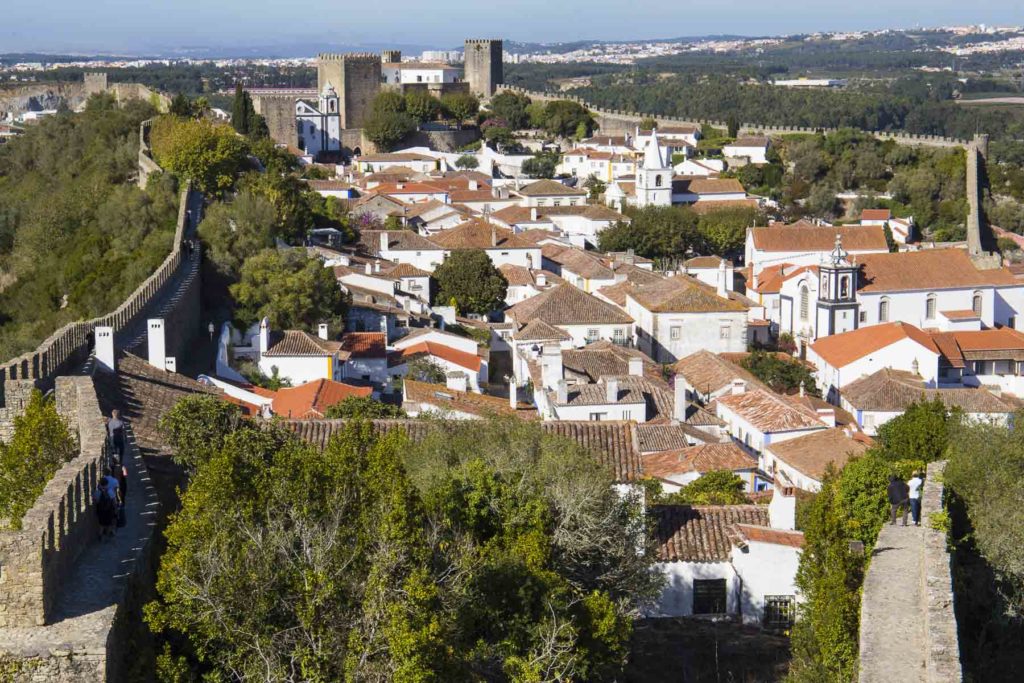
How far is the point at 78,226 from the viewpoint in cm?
3069

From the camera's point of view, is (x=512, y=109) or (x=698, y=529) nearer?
(x=698, y=529)

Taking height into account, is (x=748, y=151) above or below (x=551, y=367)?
below

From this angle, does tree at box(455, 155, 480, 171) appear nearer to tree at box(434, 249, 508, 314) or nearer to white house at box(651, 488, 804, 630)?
tree at box(434, 249, 508, 314)

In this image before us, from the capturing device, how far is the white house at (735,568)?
11.5 metres

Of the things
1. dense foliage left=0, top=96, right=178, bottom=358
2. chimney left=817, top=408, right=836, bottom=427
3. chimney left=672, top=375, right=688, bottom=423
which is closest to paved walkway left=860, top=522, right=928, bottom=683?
chimney left=672, top=375, right=688, bottom=423

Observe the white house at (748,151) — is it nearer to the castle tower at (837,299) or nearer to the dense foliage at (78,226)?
the dense foliage at (78,226)

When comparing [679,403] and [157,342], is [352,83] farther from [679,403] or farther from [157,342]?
[157,342]

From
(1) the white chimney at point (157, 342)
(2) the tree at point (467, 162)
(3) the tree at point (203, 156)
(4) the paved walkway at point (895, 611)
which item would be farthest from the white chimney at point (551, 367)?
(2) the tree at point (467, 162)

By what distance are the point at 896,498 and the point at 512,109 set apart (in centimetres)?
5252

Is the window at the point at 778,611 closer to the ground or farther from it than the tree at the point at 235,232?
closer to the ground

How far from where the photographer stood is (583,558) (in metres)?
9.82

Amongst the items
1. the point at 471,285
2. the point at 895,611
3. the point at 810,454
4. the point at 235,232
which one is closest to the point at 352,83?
the point at 471,285

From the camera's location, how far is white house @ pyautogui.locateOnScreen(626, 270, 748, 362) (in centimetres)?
2955

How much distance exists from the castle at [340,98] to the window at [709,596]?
41.0 m
